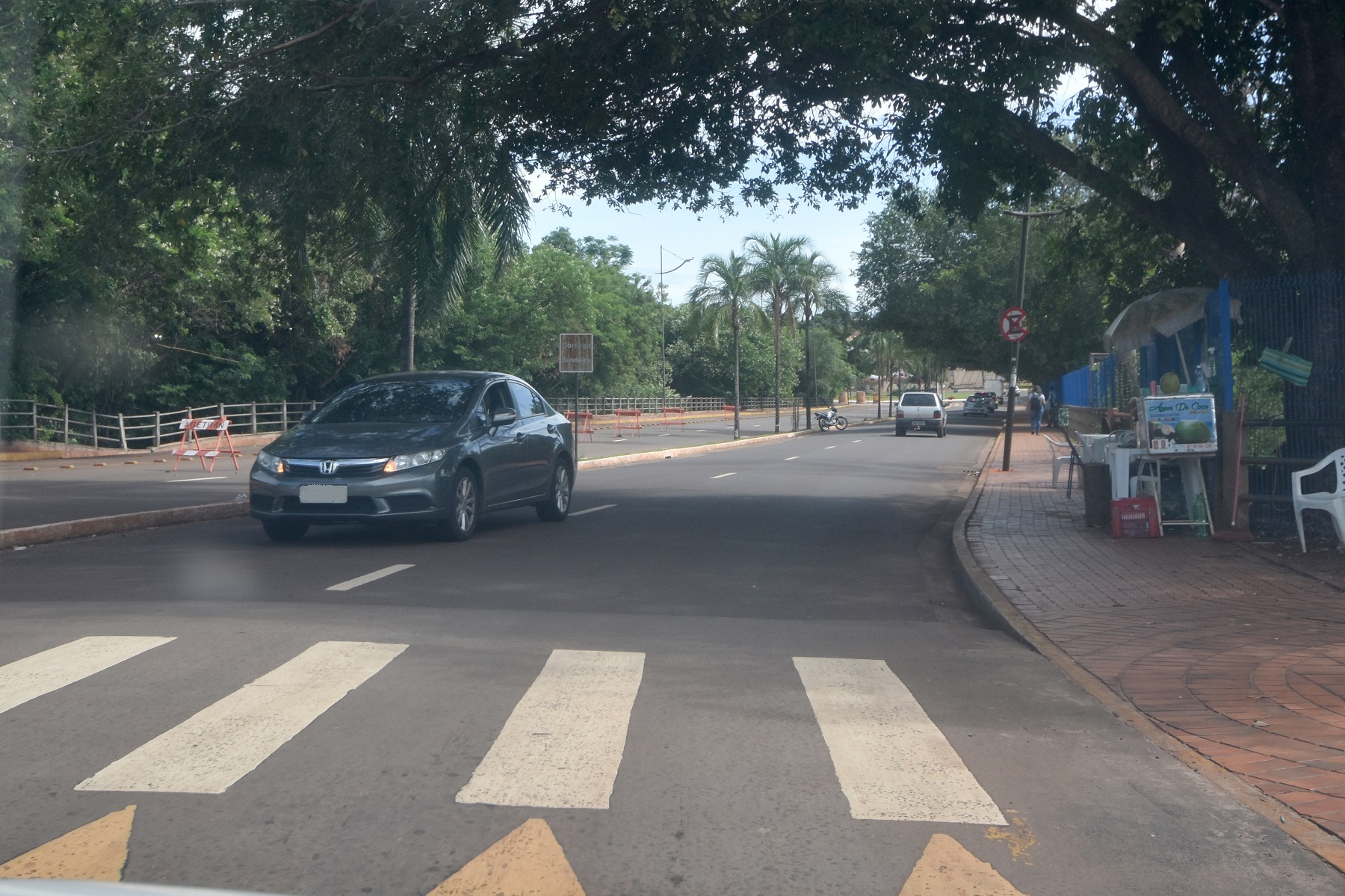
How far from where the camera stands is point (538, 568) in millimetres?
10344

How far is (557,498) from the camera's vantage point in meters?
14.3

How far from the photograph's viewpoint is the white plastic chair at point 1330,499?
1027cm

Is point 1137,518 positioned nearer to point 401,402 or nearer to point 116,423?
point 401,402

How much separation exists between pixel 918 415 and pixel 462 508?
37997 mm

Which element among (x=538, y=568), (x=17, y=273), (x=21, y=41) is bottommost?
(x=538, y=568)

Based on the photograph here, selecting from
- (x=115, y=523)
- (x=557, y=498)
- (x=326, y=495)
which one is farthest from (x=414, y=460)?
(x=115, y=523)


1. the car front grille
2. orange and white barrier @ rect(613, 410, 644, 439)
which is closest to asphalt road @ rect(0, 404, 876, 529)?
the car front grille

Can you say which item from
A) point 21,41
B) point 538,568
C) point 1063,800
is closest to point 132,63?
point 21,41

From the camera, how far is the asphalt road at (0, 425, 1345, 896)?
12.7 ft

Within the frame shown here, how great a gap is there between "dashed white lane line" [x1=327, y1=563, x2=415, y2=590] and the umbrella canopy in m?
8.04

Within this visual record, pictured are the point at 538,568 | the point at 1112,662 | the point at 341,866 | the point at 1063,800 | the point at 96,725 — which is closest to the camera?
the point at 341,866

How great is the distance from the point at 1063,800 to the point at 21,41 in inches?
776

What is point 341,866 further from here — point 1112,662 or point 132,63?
point 132,63

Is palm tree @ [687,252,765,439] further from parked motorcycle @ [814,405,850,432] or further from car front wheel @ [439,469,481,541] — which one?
car front wheel @ [439,469,481,541]
